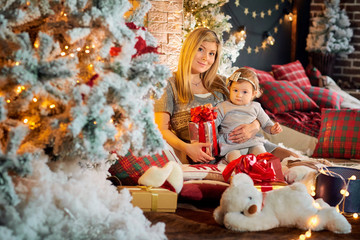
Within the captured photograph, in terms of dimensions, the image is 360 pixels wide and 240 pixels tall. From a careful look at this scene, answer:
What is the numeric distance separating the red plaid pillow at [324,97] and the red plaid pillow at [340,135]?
0.95 meters

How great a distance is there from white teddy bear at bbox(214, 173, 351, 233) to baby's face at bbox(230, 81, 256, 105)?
3.25 ft

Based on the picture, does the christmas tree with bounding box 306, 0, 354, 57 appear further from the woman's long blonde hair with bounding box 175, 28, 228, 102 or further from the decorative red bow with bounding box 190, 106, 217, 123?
the decorative red bow with bounding box 190, 106, 217, 123

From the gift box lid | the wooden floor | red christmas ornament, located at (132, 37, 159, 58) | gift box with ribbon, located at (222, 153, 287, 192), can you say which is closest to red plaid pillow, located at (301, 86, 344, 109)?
gift box with ribbon, located at (222, 153, 287, 192)

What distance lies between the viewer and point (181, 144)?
2.93m

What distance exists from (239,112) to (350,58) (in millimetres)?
3845

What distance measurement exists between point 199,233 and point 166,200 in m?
0.32

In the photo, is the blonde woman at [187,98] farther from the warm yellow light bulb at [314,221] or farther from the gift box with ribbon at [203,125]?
the warm yellow light bulb at [314,221]

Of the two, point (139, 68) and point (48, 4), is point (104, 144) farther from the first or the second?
point (48, 4)

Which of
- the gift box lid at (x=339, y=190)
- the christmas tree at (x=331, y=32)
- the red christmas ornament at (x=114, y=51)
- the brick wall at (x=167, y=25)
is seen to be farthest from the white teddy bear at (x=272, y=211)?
the christmas tree at (x=331, y=32)

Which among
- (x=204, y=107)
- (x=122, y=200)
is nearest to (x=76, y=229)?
(x=122, y=200)

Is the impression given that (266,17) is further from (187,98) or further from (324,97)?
(187,98)

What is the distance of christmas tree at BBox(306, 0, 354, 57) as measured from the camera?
6.07 meters

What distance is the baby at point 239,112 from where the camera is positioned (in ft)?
9.89

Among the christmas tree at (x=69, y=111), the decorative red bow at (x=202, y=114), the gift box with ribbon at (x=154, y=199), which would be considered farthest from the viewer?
the decorative red bow at (x=202, y=114)
